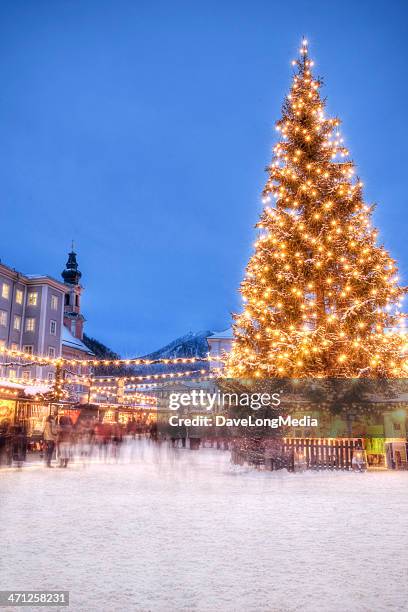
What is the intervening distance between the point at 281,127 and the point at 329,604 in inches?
903

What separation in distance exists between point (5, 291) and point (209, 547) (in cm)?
5502

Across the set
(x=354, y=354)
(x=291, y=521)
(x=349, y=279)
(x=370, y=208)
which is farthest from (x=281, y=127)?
(x=291, y=521)

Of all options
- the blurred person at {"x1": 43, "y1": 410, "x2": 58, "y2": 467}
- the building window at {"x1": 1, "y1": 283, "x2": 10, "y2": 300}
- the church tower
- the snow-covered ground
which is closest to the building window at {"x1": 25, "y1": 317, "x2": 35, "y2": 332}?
the building window at {"x1": 1, "y1": 283, "x2": 10, "y2": 300}

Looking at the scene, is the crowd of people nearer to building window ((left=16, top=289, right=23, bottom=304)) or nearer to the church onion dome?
building window ((left=16, top=289, right=23, bottom=304))

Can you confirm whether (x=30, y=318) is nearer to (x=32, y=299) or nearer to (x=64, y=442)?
(x=32, y=299)

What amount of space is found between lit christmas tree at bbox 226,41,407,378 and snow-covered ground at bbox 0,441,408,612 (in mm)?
7348

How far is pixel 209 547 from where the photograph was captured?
6.86m

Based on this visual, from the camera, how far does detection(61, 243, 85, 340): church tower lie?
89438mm

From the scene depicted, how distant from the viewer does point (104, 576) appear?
18.1ft

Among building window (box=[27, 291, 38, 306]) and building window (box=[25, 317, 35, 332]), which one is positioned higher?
building window (box=[27, 291, 38, 306])

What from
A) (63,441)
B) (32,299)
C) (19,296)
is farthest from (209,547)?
(32,299)

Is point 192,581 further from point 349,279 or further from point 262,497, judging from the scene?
point 349,279

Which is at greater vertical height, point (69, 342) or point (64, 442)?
point (69, 342)

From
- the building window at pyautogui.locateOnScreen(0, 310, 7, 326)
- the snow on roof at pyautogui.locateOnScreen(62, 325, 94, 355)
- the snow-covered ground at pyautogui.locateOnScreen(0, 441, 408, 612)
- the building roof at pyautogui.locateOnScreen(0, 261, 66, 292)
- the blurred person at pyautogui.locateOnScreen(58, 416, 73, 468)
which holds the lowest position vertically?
the snow-covered ground at pyautogui.locateOnScreen(0, 441, 408, 612)
